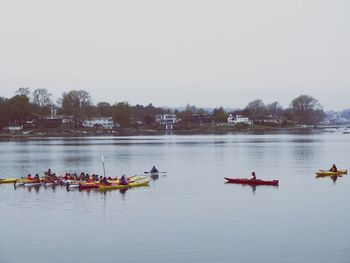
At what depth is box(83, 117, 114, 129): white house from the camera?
180m

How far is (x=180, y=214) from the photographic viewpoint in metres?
30.0

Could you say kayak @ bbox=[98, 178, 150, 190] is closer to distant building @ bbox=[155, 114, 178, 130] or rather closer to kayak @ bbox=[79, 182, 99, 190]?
kayak @ bbox=[79, 182, 99, 190]

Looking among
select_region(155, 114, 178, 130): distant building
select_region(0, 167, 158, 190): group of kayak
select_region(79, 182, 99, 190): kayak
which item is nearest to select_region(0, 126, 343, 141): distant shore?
select_region(155, 114, 178, 130): distant building

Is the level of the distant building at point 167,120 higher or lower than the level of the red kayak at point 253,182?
higher

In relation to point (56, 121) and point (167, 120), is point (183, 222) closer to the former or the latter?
point (56, 121)

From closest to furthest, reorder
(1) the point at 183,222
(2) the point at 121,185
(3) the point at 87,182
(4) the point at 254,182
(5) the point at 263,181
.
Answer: (1) the point at 183,222, (2) the point at 121,185, (3) the point at 87,182, (5) the point at 263,181, (4) the point at 254,182

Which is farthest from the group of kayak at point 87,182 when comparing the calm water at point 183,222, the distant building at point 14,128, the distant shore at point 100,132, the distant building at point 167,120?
the distant building at point 167,120

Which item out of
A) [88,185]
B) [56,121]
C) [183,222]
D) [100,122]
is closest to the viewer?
[183,222]

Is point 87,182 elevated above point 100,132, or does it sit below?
below

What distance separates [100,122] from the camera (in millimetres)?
183000

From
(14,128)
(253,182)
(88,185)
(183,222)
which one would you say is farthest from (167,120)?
(183,222)

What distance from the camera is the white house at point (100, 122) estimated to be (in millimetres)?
179500

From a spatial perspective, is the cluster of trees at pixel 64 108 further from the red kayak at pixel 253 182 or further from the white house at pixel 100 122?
the red kayak at pixel 253 182

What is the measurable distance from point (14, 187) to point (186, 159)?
2969 centimetres
